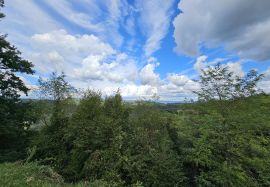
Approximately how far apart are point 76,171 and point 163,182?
21.3 ft

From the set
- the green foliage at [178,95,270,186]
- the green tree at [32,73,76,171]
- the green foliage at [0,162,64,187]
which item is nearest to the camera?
the green foliage at [0,162,64,187]

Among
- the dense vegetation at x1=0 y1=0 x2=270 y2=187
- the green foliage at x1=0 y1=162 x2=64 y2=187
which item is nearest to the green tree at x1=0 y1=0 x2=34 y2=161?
the dense vegetation at x1=0 y1=0 x2=270 y2=187

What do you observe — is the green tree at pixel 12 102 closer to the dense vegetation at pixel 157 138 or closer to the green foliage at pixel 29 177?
the dense vegetation at pixel 157 138

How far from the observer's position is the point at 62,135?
2080 cm

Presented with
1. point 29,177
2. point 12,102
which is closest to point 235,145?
point 29,177

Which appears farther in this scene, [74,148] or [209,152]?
[74,148]

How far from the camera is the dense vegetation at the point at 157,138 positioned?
15398 mm

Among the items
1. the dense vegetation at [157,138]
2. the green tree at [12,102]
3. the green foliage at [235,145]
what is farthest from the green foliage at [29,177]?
the green tree at [12,102]

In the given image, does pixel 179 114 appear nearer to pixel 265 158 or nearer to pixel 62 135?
pixel 265 158

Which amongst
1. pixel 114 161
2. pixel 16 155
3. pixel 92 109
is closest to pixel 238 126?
pixel 114 161

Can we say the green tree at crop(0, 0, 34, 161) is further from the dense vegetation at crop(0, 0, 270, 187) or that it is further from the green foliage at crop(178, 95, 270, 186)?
the green foliage at crop(178, 95, 270, 186)

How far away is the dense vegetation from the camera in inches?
606

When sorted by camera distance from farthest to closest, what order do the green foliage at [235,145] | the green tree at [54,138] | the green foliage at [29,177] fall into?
1. the green tree at [54,138]
2. the green foliage at [235,145]
3. the green foliage at [29,177]

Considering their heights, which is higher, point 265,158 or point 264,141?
point 264,141
